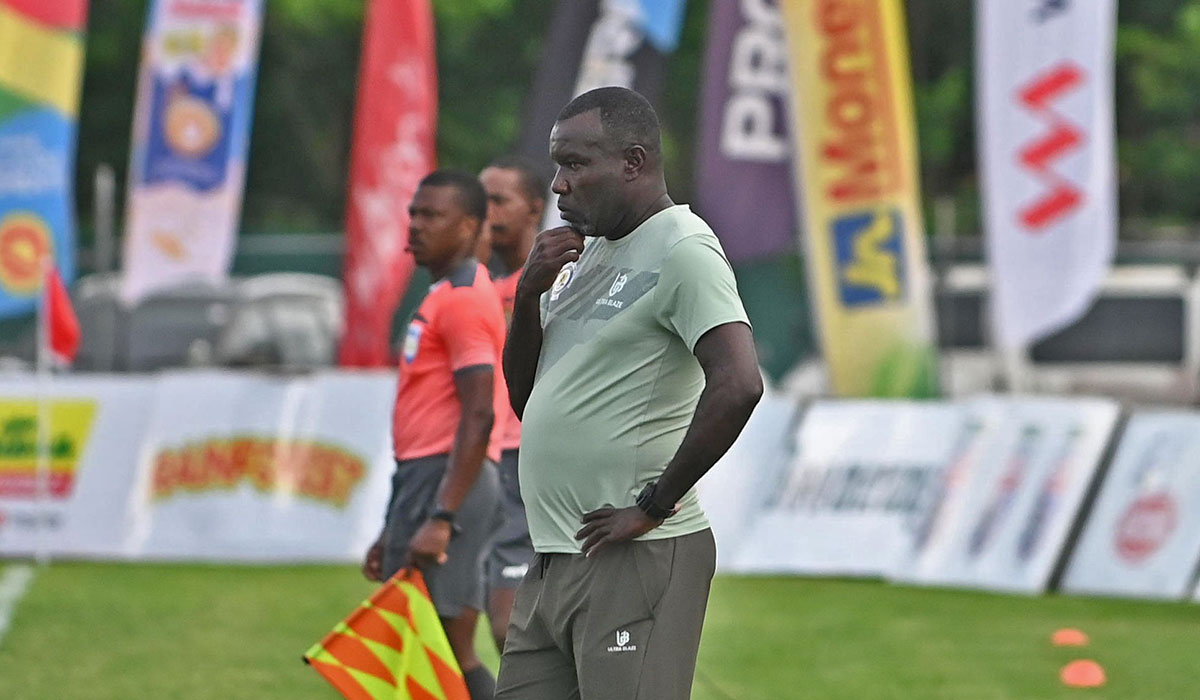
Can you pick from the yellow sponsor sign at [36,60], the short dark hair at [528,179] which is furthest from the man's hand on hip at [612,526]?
the yellow sponsor sign at [36,60]

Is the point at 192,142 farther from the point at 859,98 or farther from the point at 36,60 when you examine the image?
the point at 859,98

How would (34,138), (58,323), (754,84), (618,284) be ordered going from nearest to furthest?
(618,284) → (58,323) → (754,84) → (34,138)

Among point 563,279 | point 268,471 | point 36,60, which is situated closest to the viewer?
point 563,279

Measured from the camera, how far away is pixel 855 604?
11906 mm

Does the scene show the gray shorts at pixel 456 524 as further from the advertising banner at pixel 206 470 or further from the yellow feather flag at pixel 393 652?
the advertising banner at pixel 206 470

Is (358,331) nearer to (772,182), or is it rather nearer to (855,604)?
(772,182)

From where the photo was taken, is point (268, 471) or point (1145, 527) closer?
point (1145, 527)

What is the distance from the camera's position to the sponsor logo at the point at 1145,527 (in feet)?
38.5

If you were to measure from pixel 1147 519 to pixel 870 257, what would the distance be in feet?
15.3

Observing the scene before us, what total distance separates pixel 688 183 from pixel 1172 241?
334 inches

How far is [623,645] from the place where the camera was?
461 centimetres

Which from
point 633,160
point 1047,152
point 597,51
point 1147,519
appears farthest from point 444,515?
point 597,51

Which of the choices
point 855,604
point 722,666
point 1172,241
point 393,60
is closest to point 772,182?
point 393,60

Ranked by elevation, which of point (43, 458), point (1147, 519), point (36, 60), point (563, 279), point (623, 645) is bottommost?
point (43, 458)
